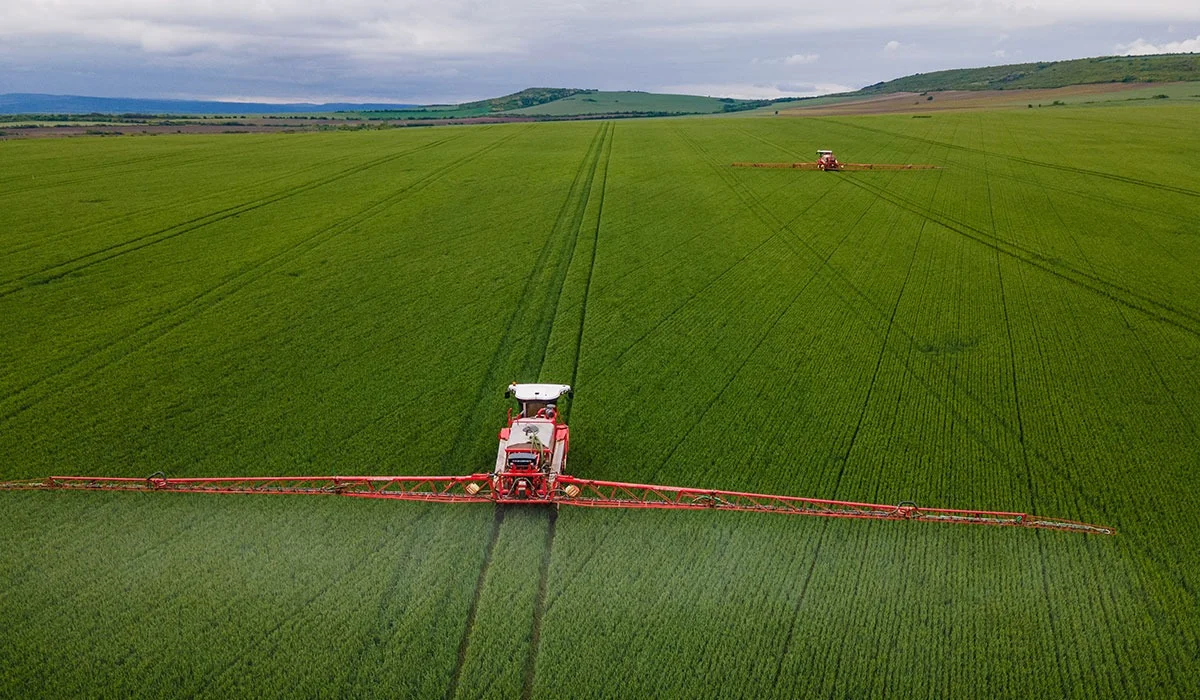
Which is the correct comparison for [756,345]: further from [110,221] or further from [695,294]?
[110,221]

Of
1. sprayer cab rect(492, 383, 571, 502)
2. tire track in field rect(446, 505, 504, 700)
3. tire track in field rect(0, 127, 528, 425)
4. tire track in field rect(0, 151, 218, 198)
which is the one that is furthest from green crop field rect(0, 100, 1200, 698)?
tire track in field rect(0, 151, 218, 198)

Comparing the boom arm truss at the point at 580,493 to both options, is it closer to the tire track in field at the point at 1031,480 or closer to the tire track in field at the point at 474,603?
the tire track in field at the point at 474,603

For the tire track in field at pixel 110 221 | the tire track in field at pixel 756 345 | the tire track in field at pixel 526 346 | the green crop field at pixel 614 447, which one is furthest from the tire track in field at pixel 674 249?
the tire track in field at pixel 110 221

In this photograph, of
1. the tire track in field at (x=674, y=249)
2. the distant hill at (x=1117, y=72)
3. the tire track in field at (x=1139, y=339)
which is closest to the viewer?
the tire track in field at (x=1139, y=339)

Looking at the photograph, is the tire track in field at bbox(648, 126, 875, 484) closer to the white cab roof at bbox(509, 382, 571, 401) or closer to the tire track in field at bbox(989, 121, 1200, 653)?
the white cab roof at bbox(509, 382, 571, 401)

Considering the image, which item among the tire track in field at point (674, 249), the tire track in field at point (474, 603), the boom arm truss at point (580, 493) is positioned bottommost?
the tire track in field at point (474, 603)


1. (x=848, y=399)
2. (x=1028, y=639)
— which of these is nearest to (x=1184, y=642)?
(x=1028, y=639)
